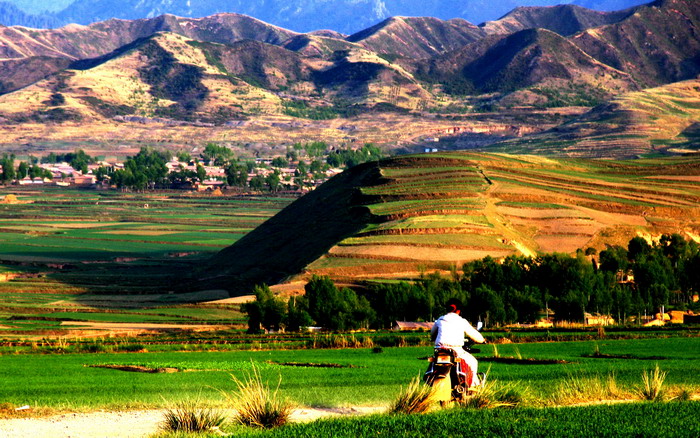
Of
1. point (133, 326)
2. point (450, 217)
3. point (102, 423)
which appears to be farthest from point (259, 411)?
point (450, 217)

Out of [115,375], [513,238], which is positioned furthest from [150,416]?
[513,238]

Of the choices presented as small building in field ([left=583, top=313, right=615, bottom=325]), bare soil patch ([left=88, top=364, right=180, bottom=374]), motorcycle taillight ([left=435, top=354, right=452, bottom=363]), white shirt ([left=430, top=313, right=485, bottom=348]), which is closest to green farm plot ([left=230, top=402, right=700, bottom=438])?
motorcycle taillight ([left=435, top=354, right=452, bottom=363])

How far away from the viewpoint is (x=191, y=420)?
23.2m

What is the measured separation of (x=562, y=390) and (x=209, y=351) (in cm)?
2734

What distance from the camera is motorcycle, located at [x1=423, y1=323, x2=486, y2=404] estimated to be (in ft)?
79.5

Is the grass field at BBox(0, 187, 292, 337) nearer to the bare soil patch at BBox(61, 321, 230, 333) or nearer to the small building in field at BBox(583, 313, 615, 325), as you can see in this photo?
the bare soil patch at BBox(61, 321, 230, 333)

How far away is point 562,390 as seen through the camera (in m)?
27.2

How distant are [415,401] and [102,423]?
769cm

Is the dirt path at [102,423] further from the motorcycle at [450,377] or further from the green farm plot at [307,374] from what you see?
the motorcycle at [450,377]

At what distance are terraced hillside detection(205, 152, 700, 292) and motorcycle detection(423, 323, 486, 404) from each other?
246 ft

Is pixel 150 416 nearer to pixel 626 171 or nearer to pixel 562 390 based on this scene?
pixel 562 390

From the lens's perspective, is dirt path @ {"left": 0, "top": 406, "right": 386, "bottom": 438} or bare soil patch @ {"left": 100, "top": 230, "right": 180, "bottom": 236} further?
bare soil patch @ {"left": 100, "top": 230, "right": 180, "bottom": 236}

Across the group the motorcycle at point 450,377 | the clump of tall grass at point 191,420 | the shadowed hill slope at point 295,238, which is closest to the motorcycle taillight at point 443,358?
the motorcycle at point 450,377

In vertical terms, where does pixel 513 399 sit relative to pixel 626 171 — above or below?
below
